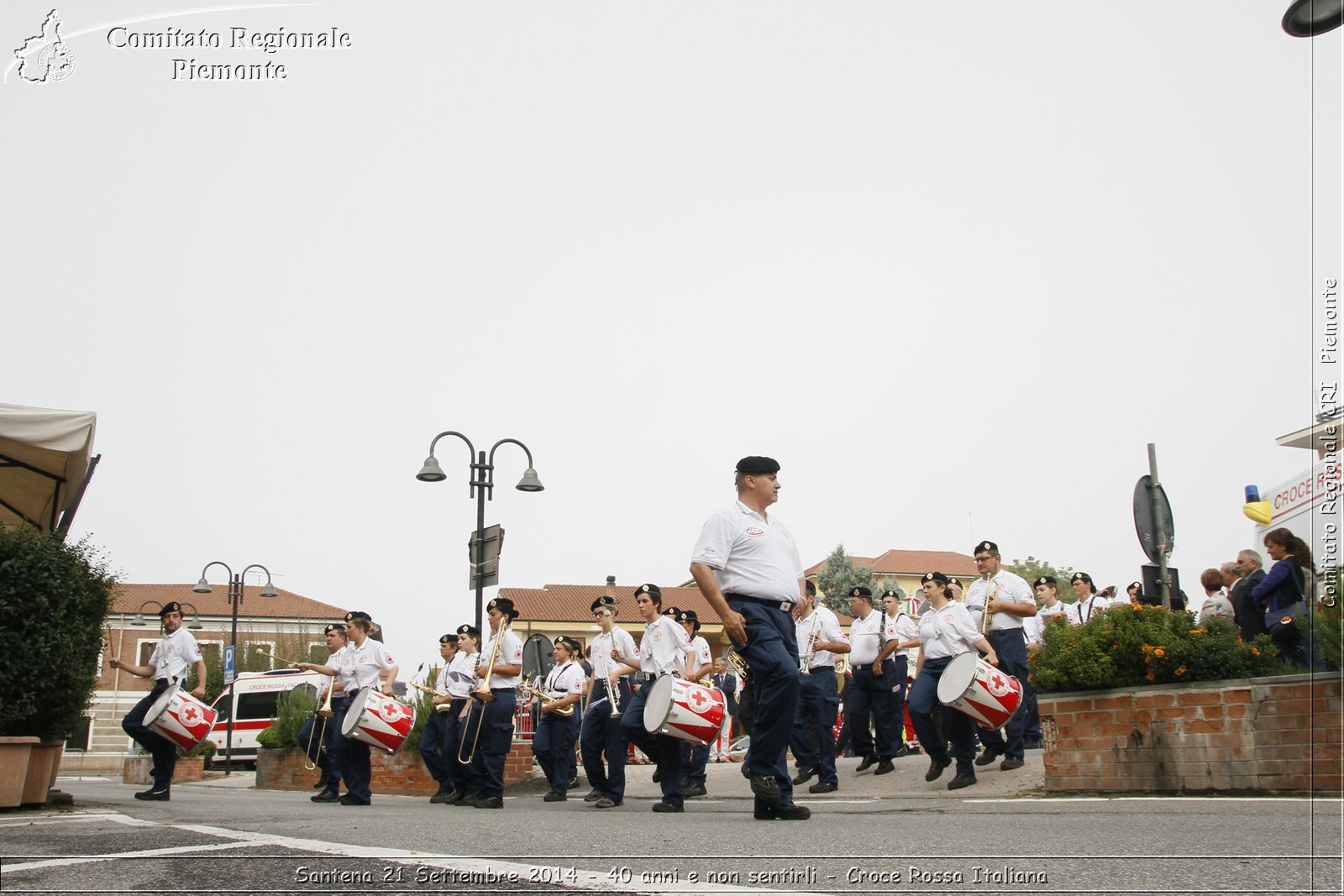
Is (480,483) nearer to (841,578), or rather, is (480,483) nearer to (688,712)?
(688,712)

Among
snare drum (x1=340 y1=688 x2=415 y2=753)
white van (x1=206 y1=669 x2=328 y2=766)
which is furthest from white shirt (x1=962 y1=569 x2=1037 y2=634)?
white van (x1=206 y1=669 x2=328 y2=766)

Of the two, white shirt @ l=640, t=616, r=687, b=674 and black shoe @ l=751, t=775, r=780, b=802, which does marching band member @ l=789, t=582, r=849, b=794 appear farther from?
black shoe @ l=751, t=775, r=780, b=802

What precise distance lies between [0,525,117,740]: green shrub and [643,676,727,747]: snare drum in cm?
436

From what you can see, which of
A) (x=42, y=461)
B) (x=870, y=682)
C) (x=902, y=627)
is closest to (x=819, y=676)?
(x=870, y=682)

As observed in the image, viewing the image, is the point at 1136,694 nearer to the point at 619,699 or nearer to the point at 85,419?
the point at 619,699

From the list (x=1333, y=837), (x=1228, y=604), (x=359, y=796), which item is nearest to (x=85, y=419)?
(x=359, y=796)

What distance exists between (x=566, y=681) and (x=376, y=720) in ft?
8.36

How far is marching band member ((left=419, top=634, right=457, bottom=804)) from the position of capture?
11656 millimetres

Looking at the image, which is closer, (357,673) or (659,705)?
(659,705)

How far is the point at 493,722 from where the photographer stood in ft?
35.4

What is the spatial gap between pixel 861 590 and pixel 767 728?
6.01m

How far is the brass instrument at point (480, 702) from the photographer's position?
10852 mm

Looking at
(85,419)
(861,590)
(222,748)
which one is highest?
(85,419)

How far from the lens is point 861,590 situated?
40.3 feet
